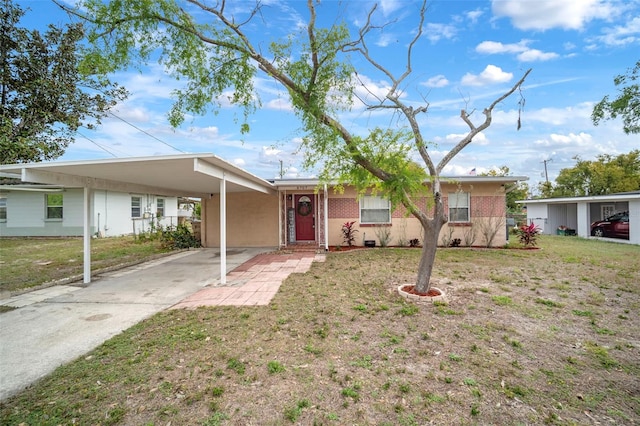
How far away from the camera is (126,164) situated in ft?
18.3

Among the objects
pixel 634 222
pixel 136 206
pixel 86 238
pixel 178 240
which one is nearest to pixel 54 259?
pixel 178 240

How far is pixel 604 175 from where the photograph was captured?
27500 mm

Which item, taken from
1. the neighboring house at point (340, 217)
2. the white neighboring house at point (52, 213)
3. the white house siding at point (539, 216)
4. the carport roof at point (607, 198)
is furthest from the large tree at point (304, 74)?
the white house siding at point (539, 216)

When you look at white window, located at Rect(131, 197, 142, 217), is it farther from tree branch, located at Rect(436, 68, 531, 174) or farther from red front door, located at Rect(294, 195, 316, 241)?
tree branch, located at Rect(436, 68, 531, 174)

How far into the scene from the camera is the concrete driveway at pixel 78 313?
361 centimetres

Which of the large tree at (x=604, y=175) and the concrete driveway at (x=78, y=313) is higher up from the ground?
the large tree at (x=604, y=175)

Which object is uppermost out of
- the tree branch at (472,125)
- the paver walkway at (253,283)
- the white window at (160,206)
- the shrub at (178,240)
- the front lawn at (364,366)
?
the tree branch at (472,125)

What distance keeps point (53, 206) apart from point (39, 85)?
9.50m

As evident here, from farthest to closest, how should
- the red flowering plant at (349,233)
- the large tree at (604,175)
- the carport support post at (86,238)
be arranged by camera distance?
the large tree at (604,175)
the red flowering plant at (349,233)
the carport support post at (86,238)

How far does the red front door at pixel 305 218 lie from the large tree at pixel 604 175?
25.3 m

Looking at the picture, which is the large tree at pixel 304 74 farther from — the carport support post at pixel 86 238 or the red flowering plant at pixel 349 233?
the red flowering plant at pixel 349 233

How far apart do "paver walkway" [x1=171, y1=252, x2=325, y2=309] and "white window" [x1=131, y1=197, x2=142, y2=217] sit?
41.7 ft

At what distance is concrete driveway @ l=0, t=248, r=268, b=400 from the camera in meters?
3.61

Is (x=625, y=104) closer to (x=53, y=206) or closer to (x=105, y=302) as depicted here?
(x=105, y=302)
